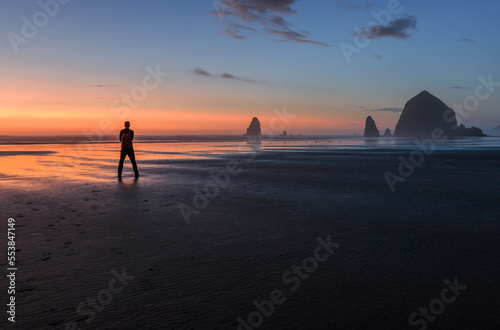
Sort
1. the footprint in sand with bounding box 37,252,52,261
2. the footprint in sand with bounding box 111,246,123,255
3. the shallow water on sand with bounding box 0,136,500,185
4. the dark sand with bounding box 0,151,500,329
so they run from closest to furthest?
the dark sand with bounding box 0,151,500,329 < the footprint in sand with bounding box 37,252,52,261 < the footprint in sand with bounding box 111,246,123,255 < the shallow water on sand with bounding box 0,136,500,185

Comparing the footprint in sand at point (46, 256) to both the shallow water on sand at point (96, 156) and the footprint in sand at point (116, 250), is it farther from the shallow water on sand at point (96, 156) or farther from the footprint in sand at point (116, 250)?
the shallow water on sand at point (96, 156)

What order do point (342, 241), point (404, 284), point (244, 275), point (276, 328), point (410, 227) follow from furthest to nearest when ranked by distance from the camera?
1. point (410, 227)
2. point (342, 241)
3. point (244, 275)
4. point (404, 284)
5. point (276, 328)

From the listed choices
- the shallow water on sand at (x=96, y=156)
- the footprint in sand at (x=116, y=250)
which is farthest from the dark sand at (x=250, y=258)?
the shallow water on sand at (x=96, y=156)

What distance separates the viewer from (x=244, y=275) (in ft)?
15.5

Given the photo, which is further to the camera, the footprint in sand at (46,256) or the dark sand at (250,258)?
Result: the footprint in sand at (46,256)

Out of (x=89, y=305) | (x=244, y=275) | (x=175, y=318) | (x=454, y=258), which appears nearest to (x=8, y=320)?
(x=89, y=305)

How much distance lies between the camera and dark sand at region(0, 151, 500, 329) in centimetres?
370

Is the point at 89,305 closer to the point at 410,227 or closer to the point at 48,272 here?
the point at 48,272

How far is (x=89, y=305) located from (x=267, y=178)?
12.4 m

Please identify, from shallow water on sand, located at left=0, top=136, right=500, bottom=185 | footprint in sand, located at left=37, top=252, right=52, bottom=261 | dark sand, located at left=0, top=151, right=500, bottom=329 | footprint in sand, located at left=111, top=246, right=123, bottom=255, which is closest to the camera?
dark sand, located at left=0, top=151, right=500, bottom=329

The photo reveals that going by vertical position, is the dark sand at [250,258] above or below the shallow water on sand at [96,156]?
below

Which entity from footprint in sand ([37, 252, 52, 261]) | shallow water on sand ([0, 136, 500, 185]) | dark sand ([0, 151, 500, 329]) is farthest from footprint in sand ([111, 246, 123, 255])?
shallow water on sand ([0, 136, 500, 185])

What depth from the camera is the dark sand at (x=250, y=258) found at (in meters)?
3.70

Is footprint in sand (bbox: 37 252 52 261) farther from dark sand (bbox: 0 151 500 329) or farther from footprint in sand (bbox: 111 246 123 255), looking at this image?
footprint in sand (bbox: 111 246 123 255)
